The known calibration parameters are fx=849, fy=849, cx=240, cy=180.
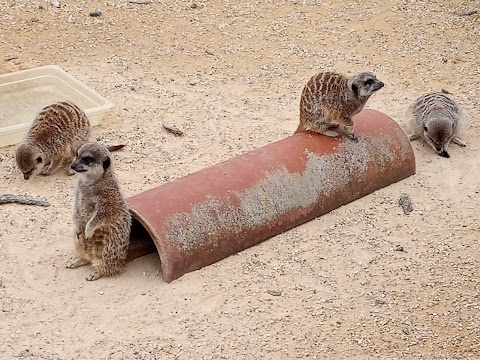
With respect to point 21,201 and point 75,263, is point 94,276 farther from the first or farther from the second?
point 21,201

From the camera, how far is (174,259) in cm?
447

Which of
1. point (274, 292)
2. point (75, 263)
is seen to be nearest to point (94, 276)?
point (75, 263)

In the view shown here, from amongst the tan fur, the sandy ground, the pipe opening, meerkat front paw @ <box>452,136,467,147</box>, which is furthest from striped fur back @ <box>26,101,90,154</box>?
meerkat front paw @ <box>452,136,467,147</box>

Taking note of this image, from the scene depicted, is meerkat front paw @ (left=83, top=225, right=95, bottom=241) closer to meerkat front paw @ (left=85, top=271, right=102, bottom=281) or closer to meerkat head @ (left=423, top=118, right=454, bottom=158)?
meerkat front paw @ (left=85, top=271, right=102, bottom=281)

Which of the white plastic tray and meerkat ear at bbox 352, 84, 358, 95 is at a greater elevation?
meerkat ear at bbox 352, 84, 358, 95

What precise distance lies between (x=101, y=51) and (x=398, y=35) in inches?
107

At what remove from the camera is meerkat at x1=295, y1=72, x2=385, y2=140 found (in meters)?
5.47

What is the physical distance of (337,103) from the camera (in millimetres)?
5496

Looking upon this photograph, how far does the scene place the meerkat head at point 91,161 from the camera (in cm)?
444

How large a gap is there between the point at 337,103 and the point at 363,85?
205 millimetres

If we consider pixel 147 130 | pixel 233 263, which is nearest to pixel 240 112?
pixel 147 130

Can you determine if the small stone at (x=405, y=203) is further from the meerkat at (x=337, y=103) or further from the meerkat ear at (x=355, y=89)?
the meerkat ear at (x=355, y=89)

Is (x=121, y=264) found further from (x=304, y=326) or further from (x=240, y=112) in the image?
(x=240, y=112)

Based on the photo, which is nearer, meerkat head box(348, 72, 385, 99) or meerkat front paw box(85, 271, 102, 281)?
meerkat front paw box(85, 271, 102, 281)
